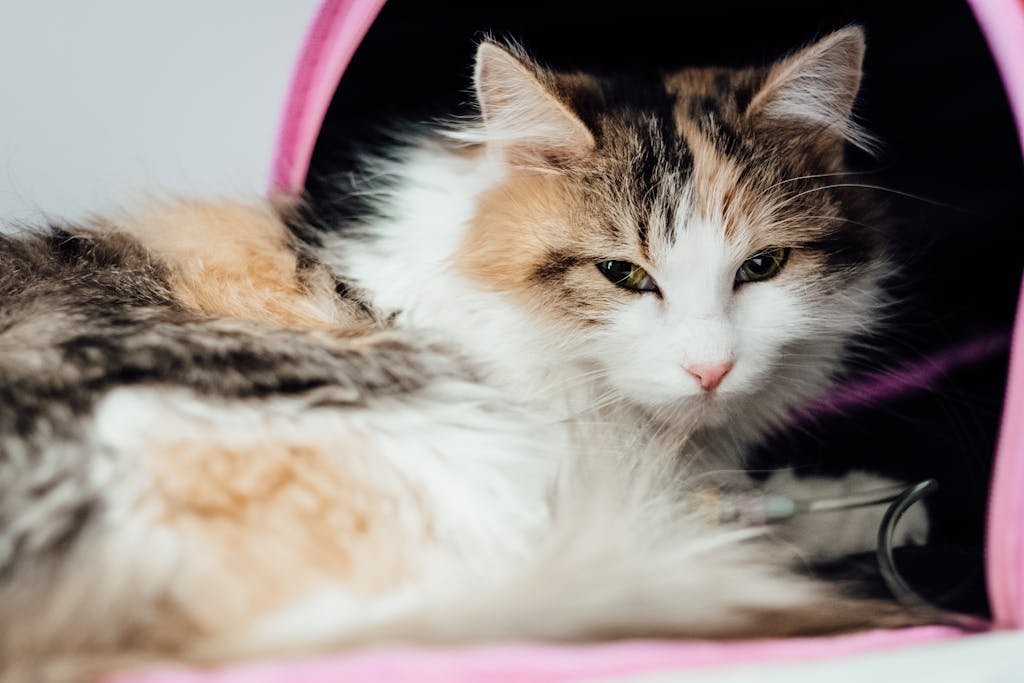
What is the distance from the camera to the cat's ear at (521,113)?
967mm

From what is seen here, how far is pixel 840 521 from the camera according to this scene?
48.0 inches

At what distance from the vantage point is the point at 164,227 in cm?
113

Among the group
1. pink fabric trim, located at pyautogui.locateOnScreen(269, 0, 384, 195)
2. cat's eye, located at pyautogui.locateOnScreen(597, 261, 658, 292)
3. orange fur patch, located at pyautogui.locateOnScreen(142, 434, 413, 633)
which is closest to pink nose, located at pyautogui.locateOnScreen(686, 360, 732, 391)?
cat's eye, located at pyautogui.locateOnScreen(597, 261, 658, 292)

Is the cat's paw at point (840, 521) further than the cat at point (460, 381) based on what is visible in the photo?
Yes

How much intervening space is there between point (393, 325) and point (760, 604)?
0.54 metres

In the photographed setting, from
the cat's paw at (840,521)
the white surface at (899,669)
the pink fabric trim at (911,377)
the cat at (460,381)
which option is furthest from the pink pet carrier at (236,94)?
the white surface at (899,669)

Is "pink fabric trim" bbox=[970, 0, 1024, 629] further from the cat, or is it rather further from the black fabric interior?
the black fabric interior

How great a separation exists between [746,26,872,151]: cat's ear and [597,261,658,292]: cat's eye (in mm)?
243

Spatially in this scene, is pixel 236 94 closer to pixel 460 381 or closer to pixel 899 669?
pixel 460 381

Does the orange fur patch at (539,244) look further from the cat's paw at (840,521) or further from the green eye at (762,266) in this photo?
the cat's paw at (840,521)

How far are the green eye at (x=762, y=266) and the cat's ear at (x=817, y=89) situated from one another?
164 mm

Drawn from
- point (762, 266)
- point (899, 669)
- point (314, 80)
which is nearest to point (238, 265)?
point (314, 80)

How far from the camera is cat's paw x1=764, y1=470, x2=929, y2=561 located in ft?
3.82

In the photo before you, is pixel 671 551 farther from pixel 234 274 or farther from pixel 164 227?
pixel 164 227
